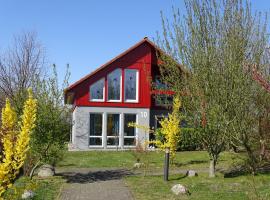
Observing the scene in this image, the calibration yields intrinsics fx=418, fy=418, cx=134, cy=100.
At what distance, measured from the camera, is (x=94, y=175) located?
16.2 meters

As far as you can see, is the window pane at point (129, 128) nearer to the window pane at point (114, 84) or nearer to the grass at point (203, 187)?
the window pane at point (114, 84)

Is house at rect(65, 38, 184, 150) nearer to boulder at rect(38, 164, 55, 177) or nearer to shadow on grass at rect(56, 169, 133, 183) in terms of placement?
shadow on grass at rect(56, 169, 133, 183)

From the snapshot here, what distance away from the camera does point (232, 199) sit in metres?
11.0

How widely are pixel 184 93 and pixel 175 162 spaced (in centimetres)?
649

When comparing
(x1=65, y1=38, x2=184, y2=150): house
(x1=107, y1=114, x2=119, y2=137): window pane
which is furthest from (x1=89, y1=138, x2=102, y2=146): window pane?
(x1=107, y1=114, x2=119, y2=137): window pane

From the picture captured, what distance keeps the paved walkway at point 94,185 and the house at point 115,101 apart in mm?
11336

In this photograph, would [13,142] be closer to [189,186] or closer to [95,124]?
[189,186]

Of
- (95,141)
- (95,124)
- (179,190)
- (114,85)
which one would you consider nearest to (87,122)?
(95,124)

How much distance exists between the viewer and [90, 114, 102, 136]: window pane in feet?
97.1

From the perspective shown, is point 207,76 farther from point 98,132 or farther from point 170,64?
point 98,132

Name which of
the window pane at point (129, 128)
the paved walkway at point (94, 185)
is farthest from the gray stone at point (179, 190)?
the window pane at point (129, 128)

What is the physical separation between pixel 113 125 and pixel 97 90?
2757 mm

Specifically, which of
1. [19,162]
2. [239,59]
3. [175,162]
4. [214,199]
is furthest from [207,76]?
[19,162]

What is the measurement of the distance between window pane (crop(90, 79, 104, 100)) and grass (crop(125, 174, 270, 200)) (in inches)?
589
